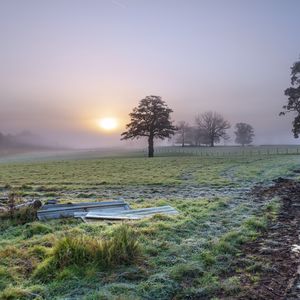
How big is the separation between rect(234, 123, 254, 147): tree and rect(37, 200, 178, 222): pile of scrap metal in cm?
11193

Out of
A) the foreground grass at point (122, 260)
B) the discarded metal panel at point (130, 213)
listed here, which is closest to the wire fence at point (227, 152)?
the discarded metal panel at point (130, 213)

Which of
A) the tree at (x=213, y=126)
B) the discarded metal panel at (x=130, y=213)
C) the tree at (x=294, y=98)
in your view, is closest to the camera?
the discarded metal panel at (x=130, y=213)

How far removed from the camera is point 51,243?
7090 millimetres

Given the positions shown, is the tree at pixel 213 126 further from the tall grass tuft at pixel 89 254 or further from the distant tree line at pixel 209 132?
the tall grass tuft at pixel 89 254

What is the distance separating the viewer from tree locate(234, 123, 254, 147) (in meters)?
118

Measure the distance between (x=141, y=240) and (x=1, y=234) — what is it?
3.71 meters

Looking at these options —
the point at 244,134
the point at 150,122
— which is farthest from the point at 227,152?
the point at 244,134

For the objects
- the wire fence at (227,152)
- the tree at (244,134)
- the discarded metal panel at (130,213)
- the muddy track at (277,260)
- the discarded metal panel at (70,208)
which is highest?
the tree at (244,134)

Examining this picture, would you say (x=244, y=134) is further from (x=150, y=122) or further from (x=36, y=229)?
(x=36, y=229)

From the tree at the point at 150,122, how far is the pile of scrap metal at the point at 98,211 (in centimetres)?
4285

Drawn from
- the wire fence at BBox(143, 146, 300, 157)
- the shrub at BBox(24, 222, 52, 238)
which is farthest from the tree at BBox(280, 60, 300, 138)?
the shrub at BBox(24, 222, 52, 238)

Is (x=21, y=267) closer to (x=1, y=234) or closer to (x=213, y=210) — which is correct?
(x=1, y=234)

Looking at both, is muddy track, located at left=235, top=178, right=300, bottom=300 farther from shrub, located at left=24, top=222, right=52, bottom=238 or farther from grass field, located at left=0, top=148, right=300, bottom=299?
shrub, located at left=24, top=222, right=52, bottom=238

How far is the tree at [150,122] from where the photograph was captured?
Answer: 5406 centimetres
